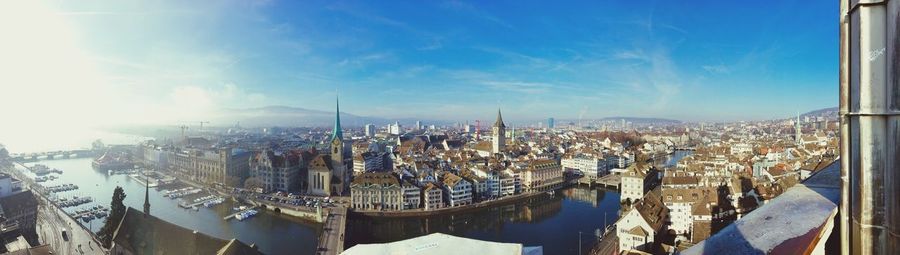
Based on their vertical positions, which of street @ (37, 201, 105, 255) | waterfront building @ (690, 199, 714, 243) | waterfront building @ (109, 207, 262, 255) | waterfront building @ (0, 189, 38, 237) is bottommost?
street @ (37, 201, 105, 255)

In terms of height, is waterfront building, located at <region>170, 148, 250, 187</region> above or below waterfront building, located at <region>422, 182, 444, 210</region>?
above

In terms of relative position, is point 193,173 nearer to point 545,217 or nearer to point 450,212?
point 450,212

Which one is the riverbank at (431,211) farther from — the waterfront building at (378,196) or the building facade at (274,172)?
the building facade at (274,172)

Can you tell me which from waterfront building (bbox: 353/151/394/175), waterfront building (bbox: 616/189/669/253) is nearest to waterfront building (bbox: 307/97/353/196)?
waterfront building (bbox: 353/151/394/175)

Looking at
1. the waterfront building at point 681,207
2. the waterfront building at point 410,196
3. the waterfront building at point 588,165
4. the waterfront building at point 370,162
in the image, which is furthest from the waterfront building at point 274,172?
the waterfront building at point 588,165

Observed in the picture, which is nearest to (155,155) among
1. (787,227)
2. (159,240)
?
(159,240)

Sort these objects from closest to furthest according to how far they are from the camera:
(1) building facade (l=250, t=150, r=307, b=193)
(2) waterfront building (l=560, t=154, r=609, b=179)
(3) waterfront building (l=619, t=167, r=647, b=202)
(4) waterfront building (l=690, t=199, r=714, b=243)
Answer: (4) waterfront building (l=690, t=199, r=714, b=243)
(3) waterfront building (l=619, t=167, r=647, b=202)
(1) building facade (l=250, t=150, r=307, b=193)
(2) waterfront building (l=560, t=154, r=609, b=179)

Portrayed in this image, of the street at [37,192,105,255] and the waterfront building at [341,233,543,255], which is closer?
the waterfront building at [341,233,543,255]

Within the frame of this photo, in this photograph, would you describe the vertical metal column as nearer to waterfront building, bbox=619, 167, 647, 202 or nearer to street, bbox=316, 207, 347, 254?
street, bbox=316, 207, 347, 254
